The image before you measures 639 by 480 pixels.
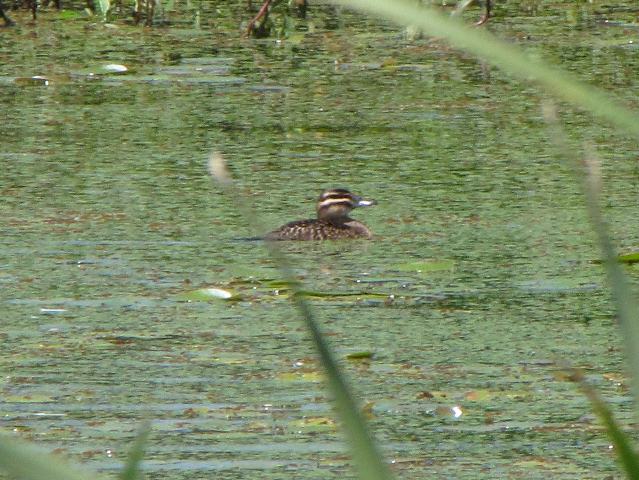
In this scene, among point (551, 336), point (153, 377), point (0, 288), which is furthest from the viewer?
point (0, 288)

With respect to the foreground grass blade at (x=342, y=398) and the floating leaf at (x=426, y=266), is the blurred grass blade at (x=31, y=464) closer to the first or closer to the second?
the foreground grass blade at (x=342, y=398)

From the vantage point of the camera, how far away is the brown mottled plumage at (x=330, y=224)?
5262 mm

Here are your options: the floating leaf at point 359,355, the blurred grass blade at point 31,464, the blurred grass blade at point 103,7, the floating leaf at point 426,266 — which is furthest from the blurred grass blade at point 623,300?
the blurred grass blade at point 103,7

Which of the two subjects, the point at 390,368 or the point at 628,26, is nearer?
the point at 390,368

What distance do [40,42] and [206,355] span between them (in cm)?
502

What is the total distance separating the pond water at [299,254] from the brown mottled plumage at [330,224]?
7cm

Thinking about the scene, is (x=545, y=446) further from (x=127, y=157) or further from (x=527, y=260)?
(x=127, y=157)

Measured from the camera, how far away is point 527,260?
4.95m

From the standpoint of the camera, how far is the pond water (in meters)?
3.44

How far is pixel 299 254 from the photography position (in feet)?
17.3

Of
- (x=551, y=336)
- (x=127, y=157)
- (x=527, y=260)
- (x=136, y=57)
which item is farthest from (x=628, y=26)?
(x=551, y=336)

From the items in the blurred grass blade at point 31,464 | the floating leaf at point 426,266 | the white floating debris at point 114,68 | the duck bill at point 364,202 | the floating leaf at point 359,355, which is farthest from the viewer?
the white floating debris at point 114,68

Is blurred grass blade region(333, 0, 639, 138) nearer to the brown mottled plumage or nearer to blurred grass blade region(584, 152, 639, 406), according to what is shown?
blurred grass blade region(584, 152, 639, 406)

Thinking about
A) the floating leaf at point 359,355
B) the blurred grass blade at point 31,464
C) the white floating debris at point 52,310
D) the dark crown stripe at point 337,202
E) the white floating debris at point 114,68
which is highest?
the blurred grass blade at point 31,464
